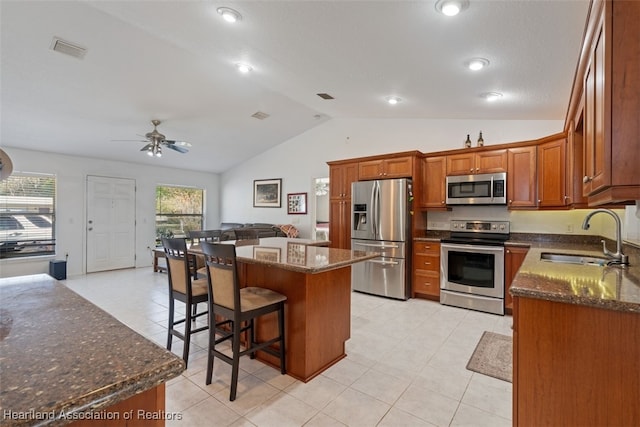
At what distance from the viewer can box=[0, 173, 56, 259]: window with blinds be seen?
5238 mm

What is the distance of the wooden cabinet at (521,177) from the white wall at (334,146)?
428 mm

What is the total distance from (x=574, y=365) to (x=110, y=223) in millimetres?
7431

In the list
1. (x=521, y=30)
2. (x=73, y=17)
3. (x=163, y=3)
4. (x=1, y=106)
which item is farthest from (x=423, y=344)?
(x=1, y=106)

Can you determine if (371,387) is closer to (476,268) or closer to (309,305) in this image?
(309,305)

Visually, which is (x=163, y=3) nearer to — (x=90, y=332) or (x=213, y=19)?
(x=213, y=19)

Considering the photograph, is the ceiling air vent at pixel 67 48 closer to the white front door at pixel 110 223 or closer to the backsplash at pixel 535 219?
the white front door at pixel 110 223

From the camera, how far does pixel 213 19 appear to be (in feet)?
8.31

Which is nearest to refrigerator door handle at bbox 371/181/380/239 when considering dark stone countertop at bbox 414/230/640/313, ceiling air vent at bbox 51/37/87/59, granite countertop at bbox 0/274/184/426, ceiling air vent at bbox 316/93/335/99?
ceiling air vent at bbox 316/93/335/99

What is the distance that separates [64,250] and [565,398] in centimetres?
733

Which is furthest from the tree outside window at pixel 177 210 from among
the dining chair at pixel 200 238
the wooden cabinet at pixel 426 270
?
the wooden cabinet at pixel 426 270

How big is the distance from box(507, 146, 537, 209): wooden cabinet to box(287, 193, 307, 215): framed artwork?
379 centimetres

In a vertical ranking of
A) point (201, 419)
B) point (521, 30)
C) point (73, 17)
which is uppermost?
point (73, 17)

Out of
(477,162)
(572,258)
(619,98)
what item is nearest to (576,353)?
(619,98)

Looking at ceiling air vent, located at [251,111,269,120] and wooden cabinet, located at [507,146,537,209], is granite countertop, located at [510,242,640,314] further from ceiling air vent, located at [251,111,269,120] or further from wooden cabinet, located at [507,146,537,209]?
ceiling air vent, located at [251,111,269,120]
